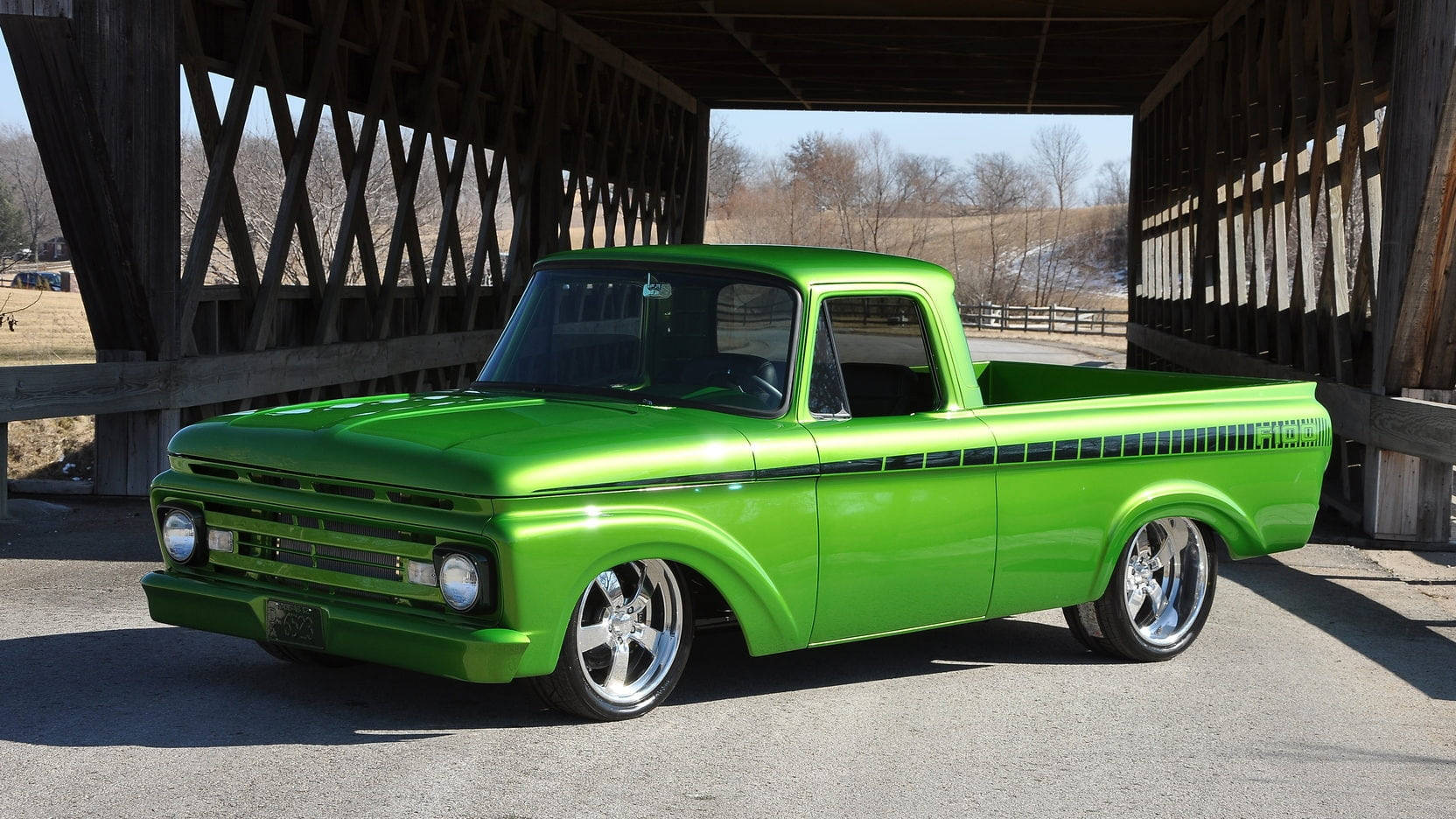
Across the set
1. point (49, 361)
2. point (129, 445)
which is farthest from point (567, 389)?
point (49, 361)

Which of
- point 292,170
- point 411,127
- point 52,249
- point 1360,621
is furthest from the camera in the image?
point 52,249

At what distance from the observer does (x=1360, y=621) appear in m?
8.24

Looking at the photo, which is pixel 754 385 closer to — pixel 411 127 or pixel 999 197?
pixel 411 127

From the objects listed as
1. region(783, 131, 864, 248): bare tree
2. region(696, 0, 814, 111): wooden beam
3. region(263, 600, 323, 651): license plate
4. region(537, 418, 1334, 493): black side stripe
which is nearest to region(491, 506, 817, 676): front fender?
region(537, 418, 1334, 493): black side stripe

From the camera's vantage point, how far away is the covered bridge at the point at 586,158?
10609 millimetres

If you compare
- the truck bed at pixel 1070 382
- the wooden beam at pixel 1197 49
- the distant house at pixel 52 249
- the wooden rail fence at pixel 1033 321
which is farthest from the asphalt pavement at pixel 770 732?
the wooden rail fence at pixel 1033 321

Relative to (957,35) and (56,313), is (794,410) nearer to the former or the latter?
(957,35)

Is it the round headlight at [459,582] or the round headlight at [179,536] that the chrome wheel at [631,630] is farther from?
the round headlight at [179,536]

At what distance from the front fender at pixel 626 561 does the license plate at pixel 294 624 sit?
67cm

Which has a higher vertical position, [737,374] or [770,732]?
[737,374]

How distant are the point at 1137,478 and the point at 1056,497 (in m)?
0.48

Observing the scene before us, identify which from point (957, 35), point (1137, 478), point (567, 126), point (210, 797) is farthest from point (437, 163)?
point (210, 797)

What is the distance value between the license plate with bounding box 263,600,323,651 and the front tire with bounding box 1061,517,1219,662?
322 cm

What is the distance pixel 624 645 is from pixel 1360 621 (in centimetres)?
434
